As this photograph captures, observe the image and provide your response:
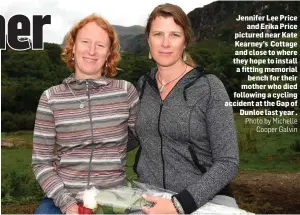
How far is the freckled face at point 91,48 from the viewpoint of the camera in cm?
256

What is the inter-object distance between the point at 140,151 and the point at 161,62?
511 mm

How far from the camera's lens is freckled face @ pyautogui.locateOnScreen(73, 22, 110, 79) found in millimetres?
2559

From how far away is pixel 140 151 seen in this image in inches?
103

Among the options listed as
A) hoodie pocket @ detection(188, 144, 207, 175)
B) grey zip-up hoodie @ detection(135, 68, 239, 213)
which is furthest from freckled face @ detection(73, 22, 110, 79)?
hoodie pocket @ detection(188, 144, 207, 175)

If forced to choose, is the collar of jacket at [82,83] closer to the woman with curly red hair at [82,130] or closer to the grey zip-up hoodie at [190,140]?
the woman with curly red hair at [82,130]

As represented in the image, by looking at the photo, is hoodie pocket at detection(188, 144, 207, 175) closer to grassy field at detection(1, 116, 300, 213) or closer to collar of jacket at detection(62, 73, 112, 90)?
collar of jacket at detection(62, 73, 112, 90)

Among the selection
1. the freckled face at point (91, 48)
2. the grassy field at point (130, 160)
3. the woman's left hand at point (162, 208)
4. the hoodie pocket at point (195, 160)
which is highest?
the freckled face at point (91, 48)

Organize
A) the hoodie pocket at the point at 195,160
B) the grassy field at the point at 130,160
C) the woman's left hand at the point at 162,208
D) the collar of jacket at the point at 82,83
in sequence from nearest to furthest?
the woman's left hand at the point at 162,208 → the hoodie pocket at the point at 195,160 → the collar of jacket at the point at 82,83 → the grassy field at the point at 130,160

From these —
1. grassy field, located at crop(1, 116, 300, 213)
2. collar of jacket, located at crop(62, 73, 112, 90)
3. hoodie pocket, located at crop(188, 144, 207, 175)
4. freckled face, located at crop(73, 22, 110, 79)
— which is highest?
freckled face, located at crop(73, 22, 110, 79)

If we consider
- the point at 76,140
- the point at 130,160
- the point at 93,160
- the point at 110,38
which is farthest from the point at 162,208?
the point at 130,160

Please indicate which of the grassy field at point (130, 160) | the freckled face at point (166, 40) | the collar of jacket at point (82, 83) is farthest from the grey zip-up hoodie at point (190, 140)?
the grassy field at point (130, 160)

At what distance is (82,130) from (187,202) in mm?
677

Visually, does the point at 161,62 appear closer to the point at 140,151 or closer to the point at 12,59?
the point at 140,151

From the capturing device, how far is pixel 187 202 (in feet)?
7.23
